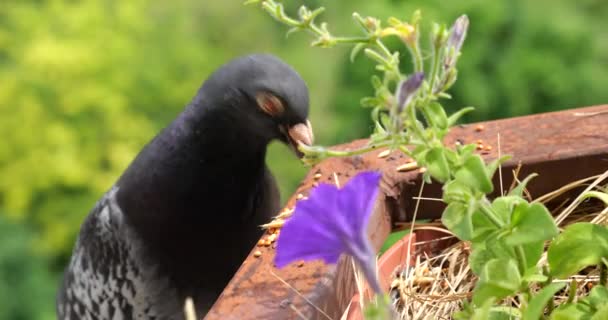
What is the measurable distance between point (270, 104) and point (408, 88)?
2.12 ft

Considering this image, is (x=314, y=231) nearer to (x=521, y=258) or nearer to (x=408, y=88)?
(x=408, y=88)

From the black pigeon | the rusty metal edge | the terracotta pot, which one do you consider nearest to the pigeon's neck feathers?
the black pigeon

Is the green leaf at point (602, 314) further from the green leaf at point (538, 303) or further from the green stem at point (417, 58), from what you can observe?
the green stem at point (417, 58)

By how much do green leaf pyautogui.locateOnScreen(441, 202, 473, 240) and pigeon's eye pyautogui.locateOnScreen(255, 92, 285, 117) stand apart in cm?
51

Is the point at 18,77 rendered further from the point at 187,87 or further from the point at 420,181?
the point at 420,181

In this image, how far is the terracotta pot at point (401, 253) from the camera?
84cm

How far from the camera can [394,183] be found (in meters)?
1.02

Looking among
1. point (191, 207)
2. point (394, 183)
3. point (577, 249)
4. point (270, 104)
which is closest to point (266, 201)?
point (191, 207)

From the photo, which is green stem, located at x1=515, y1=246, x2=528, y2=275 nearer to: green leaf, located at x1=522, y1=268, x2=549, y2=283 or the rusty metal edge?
green leaf, located at x1=522, y1=268, x2=549, y2=283

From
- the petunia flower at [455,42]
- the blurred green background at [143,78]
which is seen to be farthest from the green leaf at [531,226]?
the blurred green background at [143,78]

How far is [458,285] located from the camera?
3.05 feet

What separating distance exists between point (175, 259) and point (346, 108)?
2.50m

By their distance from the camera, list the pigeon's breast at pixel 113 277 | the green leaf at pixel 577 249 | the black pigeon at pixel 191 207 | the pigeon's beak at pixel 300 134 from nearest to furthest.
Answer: the green leaf at pixel 577 249
the pigeon's beak at pixel 300 134
the black pigeon at pixel 191 207
the pigeon's breast at pixel 113 277

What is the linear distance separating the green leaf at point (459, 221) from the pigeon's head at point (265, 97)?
46 cm
